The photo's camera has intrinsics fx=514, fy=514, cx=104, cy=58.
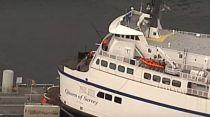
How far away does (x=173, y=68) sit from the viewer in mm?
30750

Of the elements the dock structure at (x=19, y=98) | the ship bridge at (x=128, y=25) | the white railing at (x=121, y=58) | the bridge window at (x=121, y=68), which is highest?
the ship bridge at (x=128, y=25)

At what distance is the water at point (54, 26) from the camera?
4775 centimetres

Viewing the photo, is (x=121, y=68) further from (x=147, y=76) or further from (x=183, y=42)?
(x=183, y=42)

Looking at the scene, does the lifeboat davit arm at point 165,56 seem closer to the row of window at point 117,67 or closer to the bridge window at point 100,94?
the row of window at point 117,67

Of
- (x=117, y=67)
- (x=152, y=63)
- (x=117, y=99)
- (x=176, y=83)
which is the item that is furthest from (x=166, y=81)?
(x=117, y=99)

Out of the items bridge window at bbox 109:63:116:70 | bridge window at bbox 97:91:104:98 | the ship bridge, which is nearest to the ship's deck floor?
the ship bridge

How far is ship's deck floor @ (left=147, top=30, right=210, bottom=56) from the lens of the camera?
106 feet

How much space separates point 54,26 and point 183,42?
25.3 metres

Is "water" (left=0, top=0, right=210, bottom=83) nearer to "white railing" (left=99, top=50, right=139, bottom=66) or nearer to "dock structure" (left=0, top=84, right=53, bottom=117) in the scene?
"dock structure" (left=0, top=84, right=53, bottom=117)

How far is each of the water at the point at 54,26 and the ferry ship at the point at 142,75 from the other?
41.2 feet

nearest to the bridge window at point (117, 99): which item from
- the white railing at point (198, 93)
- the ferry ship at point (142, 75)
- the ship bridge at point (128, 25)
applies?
the ferry ship at point (142, 75)

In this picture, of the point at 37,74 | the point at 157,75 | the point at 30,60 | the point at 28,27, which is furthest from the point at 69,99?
the point at 28,27

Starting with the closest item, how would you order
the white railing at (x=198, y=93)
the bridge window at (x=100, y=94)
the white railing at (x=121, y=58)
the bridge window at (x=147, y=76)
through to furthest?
the white railing at (x=198, y=93) → the bridge window at (x=147, y=76) → the white railing at (x=121, y=58) → the bridge window at (x=100, y=94)

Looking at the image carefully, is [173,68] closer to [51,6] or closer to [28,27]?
Answer: [28,27]
